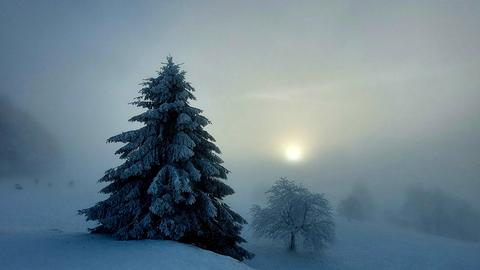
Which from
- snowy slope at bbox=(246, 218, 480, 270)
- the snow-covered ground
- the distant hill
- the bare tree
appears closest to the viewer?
the snow-covered ground

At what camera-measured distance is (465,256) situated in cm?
4284

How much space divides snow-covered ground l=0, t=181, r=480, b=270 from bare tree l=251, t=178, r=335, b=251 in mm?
2047

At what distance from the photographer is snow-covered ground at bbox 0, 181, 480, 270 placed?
10.7m

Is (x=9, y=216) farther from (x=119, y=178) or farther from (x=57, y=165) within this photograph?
(x=57, y=165)

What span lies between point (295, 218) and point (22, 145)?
66.5m

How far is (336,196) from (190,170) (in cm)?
12654

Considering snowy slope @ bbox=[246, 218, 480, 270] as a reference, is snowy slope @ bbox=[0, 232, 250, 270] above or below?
above

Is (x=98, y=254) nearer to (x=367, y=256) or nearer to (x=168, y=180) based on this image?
(x=168, y=180)

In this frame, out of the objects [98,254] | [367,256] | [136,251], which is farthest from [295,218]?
[98,254]

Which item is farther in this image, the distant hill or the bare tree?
the distant hill

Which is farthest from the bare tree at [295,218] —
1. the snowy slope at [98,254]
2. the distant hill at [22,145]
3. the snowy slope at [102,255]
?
the distant hill at [22,145]

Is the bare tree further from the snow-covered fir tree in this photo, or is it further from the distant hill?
the distant hill

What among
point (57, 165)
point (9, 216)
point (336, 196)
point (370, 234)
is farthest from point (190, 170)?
point (336, 196)

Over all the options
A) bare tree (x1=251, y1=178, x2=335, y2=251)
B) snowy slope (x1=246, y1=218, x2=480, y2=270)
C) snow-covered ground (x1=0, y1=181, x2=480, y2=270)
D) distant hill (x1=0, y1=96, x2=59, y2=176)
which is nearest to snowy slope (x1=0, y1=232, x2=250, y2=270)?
snow-covered ground (x1=0, y1=181, x2=480, y2=270)
